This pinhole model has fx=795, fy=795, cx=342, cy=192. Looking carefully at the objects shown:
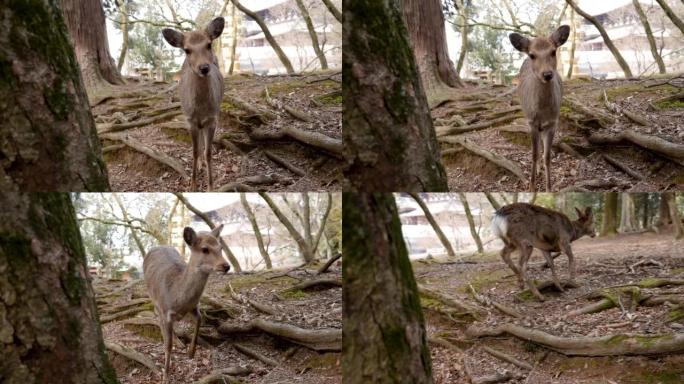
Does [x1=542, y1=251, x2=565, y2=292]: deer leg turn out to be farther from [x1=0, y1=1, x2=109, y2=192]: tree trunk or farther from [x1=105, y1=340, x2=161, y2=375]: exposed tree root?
[x1=0, y1=1, x2=109, y2=192]: tree trunk

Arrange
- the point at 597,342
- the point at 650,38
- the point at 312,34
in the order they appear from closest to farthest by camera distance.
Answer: the point at 312,34 → the point at 650,38 → the point at 597,342

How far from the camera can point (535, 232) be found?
3.32 meters

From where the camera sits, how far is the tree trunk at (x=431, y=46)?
10.0 ft

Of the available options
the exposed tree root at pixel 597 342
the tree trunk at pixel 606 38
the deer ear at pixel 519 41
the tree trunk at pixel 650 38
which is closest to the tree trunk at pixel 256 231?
the exposed tree root at pixel 597 342

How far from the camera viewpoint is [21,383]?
121 inches

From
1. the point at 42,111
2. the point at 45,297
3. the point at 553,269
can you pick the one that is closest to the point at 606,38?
the point at 553,269

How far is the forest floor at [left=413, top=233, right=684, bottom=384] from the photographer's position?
3367 millimetres

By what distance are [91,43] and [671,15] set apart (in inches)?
91.6

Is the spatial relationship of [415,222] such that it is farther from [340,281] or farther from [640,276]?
[640,276]

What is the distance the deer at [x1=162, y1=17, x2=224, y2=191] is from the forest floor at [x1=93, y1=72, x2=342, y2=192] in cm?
3

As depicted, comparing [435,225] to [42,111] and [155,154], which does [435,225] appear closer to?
[155,154]

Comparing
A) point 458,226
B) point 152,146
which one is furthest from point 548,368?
point 152,146

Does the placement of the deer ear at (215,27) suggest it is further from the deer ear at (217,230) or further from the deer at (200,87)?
the deer ear at (217,230)

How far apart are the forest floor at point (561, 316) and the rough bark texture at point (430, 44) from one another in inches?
30.8
